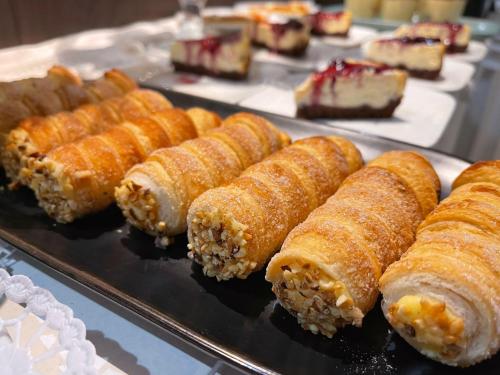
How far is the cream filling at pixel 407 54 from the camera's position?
3750 mm

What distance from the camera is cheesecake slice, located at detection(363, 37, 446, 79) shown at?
3758 mm

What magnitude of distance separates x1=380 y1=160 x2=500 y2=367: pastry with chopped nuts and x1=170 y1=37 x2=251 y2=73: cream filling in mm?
2845

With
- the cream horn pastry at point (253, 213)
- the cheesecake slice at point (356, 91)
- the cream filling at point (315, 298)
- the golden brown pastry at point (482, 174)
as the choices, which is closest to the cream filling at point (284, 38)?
the cheesecake slice at point (356, 91)

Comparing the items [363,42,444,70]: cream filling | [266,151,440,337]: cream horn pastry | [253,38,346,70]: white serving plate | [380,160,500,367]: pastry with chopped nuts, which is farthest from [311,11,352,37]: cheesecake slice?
[380,160,500,367]: pastry with chopped nuts

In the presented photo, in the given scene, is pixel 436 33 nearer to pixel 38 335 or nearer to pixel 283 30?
pixel 283 30

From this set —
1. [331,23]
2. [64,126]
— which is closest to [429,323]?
[64,126]

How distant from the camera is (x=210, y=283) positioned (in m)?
1.49

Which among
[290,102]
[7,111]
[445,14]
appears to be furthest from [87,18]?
[445,14]

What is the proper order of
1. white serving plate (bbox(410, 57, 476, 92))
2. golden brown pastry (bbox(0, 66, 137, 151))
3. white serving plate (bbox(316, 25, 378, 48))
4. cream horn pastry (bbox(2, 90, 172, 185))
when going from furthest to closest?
white serving plate (bbox(316, 25, 378, 48)), white serving plate (bbox(410, 57, 476, 92)), golden brown pastry (bbox(0, 66, 137, 151)), cream horn pastry (bbox(2, 90, 172, 185))

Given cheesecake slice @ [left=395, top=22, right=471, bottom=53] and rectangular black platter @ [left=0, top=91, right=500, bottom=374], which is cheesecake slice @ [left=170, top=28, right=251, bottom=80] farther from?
rectangular black platter @ [left=0, top=91, right=500, bottom=374]

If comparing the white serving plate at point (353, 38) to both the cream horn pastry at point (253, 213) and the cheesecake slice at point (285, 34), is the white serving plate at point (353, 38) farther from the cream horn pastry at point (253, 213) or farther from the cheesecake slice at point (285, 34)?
the cream horn pastry at point (253, 213)

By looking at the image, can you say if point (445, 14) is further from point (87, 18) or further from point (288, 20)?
point (87, 18)

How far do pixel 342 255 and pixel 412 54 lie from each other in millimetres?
3123

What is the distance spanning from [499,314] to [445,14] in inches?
217
